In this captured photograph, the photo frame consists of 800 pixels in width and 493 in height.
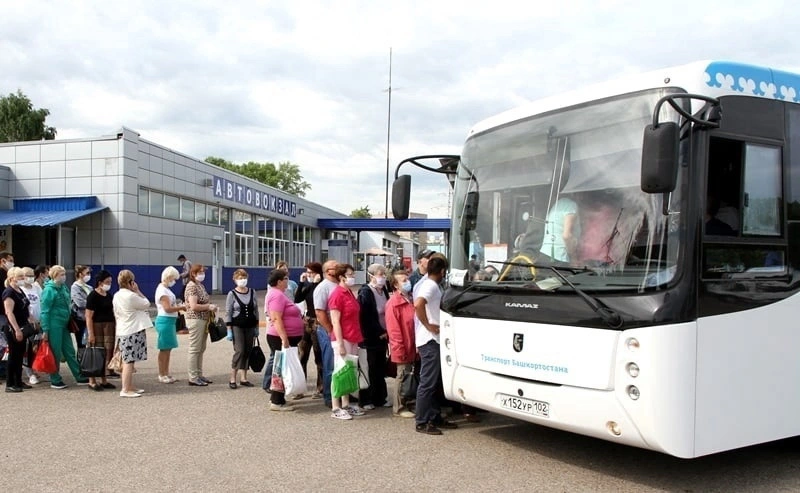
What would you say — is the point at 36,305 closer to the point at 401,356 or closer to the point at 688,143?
the point at 401,356

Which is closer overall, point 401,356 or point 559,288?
point 559,288

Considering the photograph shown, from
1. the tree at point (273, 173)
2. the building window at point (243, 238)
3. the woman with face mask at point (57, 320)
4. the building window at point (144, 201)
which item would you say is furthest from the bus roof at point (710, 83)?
the tree at point (273, 173)

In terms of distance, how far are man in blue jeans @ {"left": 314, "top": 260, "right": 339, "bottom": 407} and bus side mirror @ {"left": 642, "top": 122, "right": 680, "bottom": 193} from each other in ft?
13.0

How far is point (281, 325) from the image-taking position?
7.65m

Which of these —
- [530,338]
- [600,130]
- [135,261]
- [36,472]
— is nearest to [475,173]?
[600,130]

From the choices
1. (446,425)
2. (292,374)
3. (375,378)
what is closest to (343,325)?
(292,374)

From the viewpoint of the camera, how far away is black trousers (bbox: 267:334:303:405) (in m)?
7.84

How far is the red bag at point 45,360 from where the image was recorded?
8.73 m

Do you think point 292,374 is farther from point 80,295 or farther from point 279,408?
point 80,295

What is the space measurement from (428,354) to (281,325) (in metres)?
1.86

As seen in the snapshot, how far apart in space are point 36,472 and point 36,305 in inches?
179

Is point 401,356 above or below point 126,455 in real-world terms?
above

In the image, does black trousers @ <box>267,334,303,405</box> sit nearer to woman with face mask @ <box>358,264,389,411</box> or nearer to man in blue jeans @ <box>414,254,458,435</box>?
woman with face mask @ <box>358,264,389,411</box>

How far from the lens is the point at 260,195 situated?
34719 millimetres
